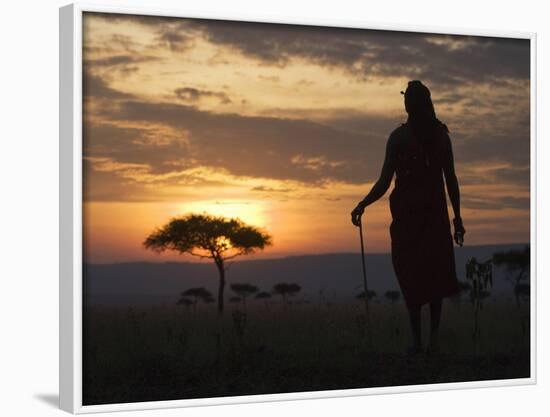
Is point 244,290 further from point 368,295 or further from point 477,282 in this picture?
point 477,282

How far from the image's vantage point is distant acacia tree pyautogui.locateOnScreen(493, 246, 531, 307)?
1274 cm

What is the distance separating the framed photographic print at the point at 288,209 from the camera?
1112cm

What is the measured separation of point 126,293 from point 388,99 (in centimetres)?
276

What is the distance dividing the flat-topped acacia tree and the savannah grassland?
33cm

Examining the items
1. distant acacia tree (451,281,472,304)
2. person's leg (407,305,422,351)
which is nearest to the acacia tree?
person's leg (407,305,422,351)

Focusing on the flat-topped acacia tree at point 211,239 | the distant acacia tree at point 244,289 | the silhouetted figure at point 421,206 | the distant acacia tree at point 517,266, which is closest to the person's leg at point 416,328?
the silhouetted figure at point 421,206

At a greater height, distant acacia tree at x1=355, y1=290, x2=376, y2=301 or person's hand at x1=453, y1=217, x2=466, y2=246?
person's hand at x1=453, y1=217, x2=466, y2=246

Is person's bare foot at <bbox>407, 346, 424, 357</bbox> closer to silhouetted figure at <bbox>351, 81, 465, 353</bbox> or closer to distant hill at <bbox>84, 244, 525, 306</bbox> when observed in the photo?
silhouetted figure at <bbox>351, 81, 465, 353</bbox>

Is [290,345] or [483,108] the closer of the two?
[290,345]

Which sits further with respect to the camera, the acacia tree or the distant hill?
the acacia tree

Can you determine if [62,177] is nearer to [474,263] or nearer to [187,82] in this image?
[187,82]

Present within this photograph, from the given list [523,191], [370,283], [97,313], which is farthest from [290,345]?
[523,191]

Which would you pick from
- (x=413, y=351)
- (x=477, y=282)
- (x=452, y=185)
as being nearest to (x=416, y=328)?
(x=413, y=351)

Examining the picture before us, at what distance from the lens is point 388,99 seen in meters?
12.3
